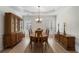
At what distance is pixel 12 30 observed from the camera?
138 inches

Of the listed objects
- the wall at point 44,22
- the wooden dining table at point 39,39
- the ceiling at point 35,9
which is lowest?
the wooden dining table at point 39,39

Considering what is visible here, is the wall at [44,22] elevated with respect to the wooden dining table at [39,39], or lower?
elevated

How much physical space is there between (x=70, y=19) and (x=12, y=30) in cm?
171

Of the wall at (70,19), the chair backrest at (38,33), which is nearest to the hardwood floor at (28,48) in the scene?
the chair backrest at (38,33)

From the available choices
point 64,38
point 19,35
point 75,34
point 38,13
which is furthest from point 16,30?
point 75,34

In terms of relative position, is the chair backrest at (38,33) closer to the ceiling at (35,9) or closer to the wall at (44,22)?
the wall at (44,22)

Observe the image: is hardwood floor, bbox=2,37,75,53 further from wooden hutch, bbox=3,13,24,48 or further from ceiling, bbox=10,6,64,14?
ceiling, bbox=10,6,64,14

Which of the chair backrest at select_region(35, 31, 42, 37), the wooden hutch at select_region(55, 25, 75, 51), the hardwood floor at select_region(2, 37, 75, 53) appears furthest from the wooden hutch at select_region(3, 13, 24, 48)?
the wooden hutch at select_region(55, 25, 75, 51)

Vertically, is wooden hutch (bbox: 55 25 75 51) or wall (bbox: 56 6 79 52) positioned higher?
wall (bbox: 56 6 79 52)

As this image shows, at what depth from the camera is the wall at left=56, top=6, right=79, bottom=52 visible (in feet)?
11.2

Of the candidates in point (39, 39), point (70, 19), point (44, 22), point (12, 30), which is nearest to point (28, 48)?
point (39, 39)

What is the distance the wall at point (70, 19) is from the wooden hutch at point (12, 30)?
1141mm

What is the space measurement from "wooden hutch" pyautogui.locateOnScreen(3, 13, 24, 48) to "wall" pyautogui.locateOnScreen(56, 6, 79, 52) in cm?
114

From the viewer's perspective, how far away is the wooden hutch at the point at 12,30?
342 centimetres
